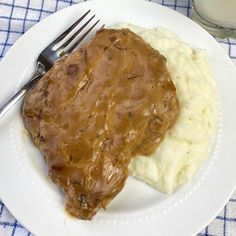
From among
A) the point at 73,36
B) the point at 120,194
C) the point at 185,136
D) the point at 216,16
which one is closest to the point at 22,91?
the point at 73,36

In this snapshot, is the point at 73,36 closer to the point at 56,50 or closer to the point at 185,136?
the point at 56,50

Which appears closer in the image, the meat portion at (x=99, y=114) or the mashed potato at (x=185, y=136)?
the meat portion at (x=99, y=114)

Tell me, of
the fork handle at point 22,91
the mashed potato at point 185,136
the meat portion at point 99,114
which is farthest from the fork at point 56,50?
the mashed potato at point 185,136

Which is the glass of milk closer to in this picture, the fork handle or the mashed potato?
the mashed potato

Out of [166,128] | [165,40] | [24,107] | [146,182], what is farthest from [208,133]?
[24,107]

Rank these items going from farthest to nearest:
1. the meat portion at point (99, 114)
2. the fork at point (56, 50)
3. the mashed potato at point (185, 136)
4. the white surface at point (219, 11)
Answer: the white surface at point (219, 11)
the fork at point (56, 50)
the mashed potato at point (185, 136)
the meat portion at point (99, 114)

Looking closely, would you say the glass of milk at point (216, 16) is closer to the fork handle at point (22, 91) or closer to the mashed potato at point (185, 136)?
the mashed potato at point (185, 136)
